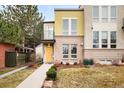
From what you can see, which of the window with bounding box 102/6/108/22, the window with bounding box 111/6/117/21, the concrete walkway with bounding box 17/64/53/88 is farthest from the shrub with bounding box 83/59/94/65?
the concrete walkway with bounding box 17/64/53/88

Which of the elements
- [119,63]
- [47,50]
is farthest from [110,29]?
[47,50]

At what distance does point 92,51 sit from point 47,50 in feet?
15.8

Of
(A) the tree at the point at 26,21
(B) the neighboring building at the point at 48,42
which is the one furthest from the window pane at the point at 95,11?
(A) the tree at the point at 26,21

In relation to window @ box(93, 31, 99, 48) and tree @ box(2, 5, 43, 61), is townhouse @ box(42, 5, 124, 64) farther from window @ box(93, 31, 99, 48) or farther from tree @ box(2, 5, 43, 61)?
tree @ box(2, 5, 43, 61)

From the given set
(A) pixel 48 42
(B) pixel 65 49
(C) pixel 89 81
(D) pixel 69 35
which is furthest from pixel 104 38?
(C) pixel 89 81

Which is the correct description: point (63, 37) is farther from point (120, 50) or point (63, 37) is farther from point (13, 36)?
point (13, 36)

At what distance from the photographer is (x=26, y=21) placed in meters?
39.6

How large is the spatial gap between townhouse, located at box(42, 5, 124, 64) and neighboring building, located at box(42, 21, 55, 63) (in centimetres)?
67

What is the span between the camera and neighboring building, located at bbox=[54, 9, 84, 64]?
93.3 feet

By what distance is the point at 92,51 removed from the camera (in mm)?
28062

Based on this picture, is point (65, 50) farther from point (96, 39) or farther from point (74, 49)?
point (96, 39)

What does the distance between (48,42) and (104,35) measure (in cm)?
539

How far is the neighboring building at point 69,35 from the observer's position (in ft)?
93.3
